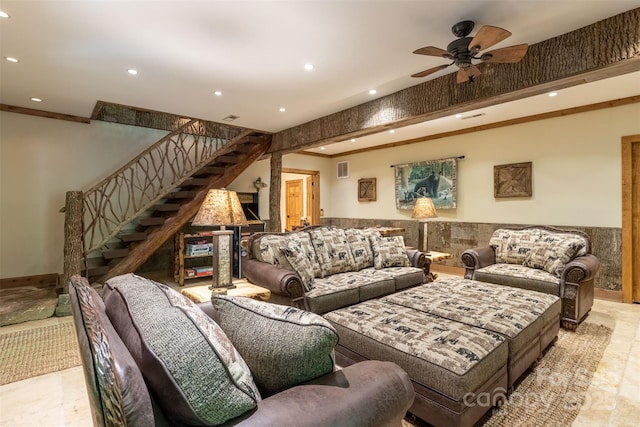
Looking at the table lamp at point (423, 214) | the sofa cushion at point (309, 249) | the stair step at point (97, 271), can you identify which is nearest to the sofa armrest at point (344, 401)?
the sofa cushion at point (309, 249)

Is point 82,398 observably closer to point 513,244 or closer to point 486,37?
point 486,37

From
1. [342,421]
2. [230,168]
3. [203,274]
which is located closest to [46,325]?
[203,274]

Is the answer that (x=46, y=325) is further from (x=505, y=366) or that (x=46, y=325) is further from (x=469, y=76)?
(x=469, y=76)

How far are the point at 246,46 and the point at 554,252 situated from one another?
3.75 m

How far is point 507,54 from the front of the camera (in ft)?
7.13

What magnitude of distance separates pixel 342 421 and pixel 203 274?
4583 millimetres

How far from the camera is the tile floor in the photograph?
1.81 m

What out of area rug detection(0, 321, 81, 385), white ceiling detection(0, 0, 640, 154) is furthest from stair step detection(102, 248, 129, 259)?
white ceiling detection(0, 0, 640, 154)

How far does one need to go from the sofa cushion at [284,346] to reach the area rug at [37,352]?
91.4 inches

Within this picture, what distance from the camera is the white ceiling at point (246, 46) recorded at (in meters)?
2.10

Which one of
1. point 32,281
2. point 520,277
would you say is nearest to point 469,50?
point 520,277

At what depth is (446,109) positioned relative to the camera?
125 inches

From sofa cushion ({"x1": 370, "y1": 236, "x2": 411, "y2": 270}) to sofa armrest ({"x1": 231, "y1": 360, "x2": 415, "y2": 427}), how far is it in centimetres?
256

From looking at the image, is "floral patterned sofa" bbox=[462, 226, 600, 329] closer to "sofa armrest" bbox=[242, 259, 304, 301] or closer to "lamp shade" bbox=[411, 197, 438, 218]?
"lamp shade" bbox=[411, 197, 438, 218]
